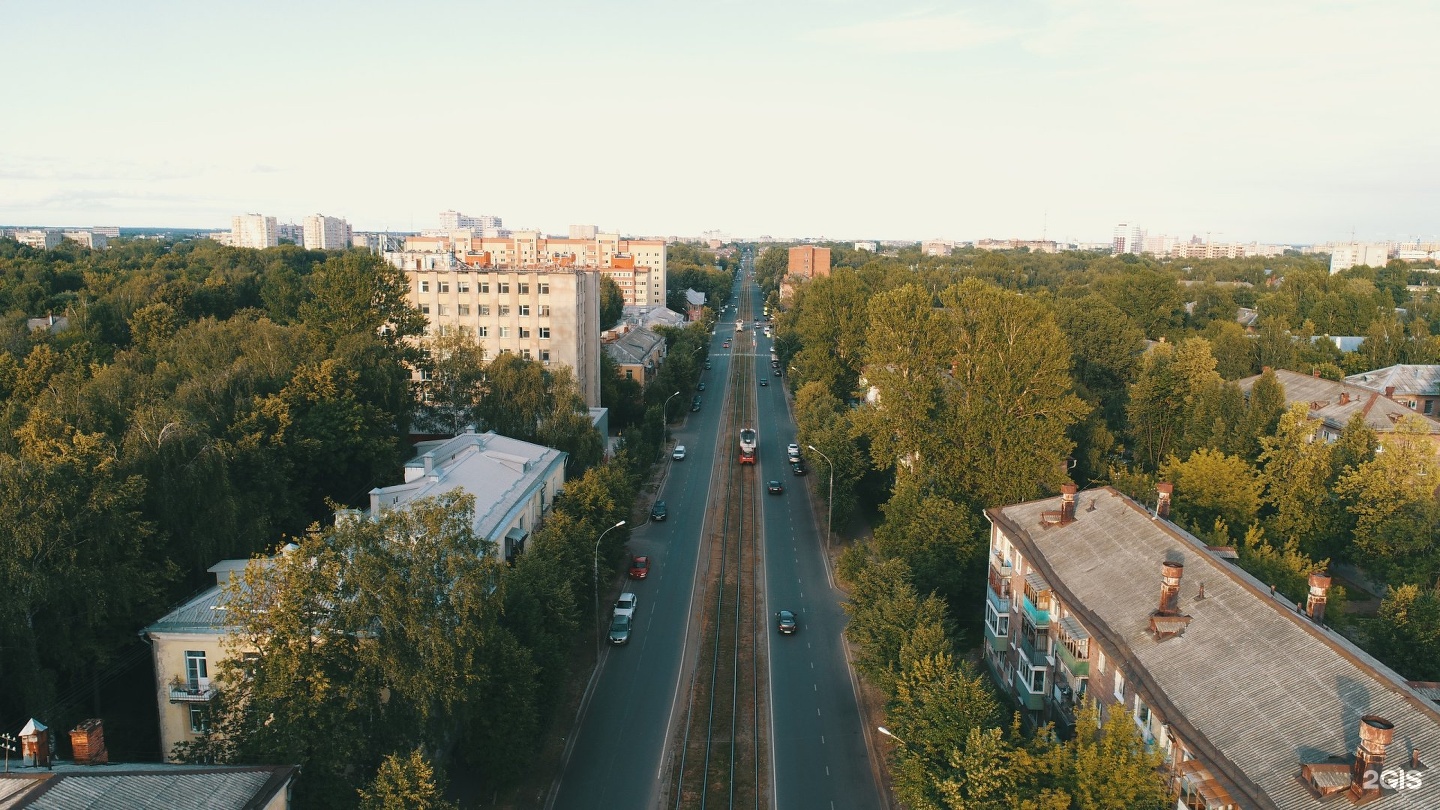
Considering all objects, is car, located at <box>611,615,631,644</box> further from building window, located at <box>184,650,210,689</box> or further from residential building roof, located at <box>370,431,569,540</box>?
building window, located at <box>184,650,210,689</box>

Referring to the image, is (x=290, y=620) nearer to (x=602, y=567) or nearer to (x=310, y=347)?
(x=602, y=567)

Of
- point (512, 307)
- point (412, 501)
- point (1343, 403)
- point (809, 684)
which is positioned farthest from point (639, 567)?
point (1343, 403)

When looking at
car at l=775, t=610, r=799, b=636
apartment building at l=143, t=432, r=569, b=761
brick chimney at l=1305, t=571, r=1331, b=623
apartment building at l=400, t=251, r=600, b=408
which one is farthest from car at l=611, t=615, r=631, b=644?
apartment building at l=400, t=251, r=600, b=408

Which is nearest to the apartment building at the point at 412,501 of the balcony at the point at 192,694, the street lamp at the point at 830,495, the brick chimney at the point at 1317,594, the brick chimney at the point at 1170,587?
the balcony at the point at 192,694

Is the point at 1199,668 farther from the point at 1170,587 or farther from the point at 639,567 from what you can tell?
the point at 639,567

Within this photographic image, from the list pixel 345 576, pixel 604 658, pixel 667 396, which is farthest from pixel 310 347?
pixel 667 396
